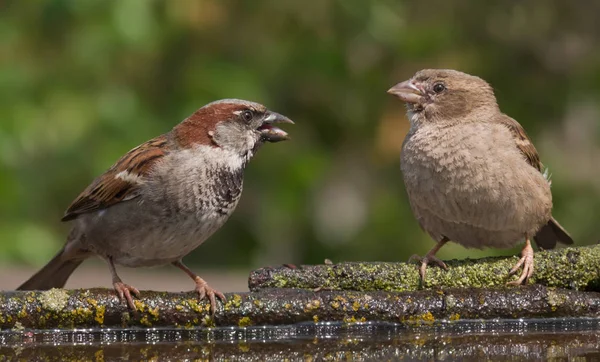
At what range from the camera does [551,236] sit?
17.8 ft

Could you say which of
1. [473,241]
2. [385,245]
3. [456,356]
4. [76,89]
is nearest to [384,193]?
[385,245]

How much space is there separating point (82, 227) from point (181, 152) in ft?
2.13

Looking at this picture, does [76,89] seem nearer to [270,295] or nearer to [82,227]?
[82,227]

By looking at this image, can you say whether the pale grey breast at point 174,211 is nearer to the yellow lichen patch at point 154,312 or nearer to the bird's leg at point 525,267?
the yellow lichen patch at point 154,312

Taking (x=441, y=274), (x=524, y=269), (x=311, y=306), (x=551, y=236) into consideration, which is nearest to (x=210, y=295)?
(x=311, y=306)

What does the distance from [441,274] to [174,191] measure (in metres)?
1.23

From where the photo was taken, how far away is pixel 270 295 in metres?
4.05

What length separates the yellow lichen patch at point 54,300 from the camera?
390 cm

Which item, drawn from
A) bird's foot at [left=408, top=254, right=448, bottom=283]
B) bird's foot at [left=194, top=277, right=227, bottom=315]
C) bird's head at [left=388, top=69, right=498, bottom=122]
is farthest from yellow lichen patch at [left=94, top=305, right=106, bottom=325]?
bird's head at [left=388, top=69, right=498, bottom=122]

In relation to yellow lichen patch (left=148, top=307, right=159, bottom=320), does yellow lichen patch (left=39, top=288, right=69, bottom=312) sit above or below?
above

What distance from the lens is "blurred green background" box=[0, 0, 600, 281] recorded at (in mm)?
8297

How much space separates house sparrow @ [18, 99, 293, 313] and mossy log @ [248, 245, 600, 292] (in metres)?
0.45

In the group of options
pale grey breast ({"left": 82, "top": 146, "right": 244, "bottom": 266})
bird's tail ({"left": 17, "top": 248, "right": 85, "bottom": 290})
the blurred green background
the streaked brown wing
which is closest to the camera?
pale grey breast ({"left": 82, "top": 146, "right": 244, "bottom": 266})

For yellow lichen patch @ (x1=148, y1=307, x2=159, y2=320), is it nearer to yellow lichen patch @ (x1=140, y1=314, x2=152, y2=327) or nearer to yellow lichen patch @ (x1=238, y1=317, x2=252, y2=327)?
yellow lichen patch @ (x1=140, y1=314, x2=152, y2=327)
